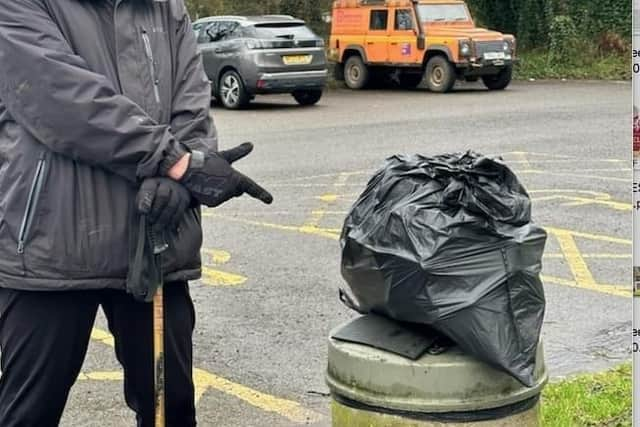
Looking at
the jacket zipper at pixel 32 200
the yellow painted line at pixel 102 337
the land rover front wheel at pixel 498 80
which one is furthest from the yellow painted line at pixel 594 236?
the land rover front wheel at pixel 498 80

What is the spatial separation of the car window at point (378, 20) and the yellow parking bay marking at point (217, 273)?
1435 centimetres

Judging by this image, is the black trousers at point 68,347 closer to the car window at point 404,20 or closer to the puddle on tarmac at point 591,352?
the puddle on tarmac at point 591,352

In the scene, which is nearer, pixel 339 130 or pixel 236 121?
pixel 339 130

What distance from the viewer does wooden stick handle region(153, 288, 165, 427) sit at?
2941mm

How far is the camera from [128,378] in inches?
124

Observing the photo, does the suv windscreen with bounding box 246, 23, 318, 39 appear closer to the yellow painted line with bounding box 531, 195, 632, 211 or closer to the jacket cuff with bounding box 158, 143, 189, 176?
the yellow painted line with bounding box 531, 195, 632, 211

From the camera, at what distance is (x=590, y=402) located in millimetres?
4340

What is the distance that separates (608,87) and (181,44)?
19.6m

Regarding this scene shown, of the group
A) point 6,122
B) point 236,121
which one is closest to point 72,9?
point 6,122

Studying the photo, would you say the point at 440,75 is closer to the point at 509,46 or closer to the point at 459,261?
the point at 509,46

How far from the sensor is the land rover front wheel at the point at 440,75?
20547 millimetres

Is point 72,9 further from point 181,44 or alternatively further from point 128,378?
point 128,378

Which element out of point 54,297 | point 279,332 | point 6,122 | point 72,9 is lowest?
point 279,332

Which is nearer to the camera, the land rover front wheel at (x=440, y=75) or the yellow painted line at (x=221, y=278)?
the yellow painted line at (x=221, y=278)
